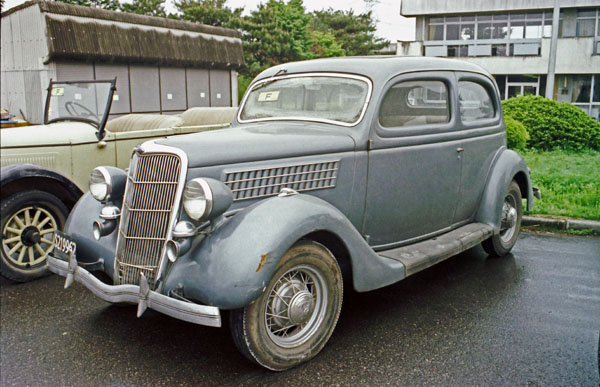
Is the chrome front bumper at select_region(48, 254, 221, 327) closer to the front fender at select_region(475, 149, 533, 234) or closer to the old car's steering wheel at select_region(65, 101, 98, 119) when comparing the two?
the old car's steering wheel at select_region(65, 101, 98, 119)

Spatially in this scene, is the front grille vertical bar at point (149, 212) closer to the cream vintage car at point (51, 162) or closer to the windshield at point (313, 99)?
the windshield at point (313, 99)

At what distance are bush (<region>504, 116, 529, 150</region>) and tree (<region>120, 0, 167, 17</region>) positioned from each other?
2798 centimetres

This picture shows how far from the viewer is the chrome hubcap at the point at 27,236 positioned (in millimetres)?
4820

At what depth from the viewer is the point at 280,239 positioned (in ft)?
9.76

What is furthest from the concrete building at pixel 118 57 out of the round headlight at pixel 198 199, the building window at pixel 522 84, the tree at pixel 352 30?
the tree at pixel 352 30

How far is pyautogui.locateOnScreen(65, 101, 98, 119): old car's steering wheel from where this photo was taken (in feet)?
19.1

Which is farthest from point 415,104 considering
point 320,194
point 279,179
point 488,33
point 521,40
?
point 488,33

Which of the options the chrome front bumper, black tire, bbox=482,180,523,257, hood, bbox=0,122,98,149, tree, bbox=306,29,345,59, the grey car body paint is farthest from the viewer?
tree, bbox=306,29,345,59

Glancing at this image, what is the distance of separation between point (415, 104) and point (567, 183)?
16.2 feet

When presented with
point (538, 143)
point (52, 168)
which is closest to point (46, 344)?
point (52, 168)

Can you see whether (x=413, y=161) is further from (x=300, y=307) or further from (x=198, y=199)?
(x=198, y=199)

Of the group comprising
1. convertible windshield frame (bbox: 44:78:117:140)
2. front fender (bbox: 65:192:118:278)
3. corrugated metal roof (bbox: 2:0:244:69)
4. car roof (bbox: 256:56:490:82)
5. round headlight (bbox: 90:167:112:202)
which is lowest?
front fender (bbox: 65:192:118:278)

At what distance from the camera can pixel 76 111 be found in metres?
5.88

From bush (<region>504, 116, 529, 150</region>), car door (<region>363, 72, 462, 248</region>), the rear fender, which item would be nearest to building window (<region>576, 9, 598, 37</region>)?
bush (<region>504, 116, 529, 150</region>)
